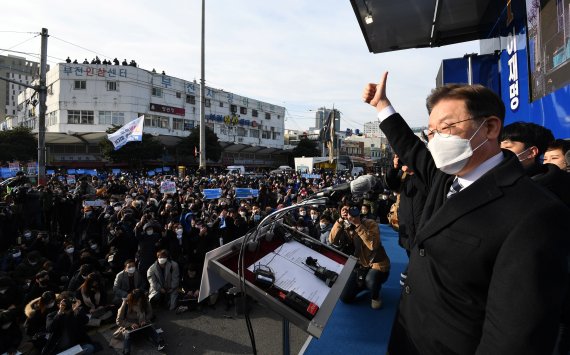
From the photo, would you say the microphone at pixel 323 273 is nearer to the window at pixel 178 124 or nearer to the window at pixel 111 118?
the window at pixel 111 118

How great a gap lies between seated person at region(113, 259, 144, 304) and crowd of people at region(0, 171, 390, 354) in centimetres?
2

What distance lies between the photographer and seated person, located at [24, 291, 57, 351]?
5.13m

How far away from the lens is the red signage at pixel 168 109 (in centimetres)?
4403

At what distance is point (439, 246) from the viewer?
4.05 feet

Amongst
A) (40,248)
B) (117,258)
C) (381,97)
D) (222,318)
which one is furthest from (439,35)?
(40,248)

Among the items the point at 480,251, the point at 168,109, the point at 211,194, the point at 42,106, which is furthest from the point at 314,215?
the point at 168,109

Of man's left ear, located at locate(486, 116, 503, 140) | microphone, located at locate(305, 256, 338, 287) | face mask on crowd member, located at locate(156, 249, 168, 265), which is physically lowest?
face mask on crowd member, located at locate(156, 249, 168, 265)

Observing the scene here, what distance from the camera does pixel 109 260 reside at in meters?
7.51

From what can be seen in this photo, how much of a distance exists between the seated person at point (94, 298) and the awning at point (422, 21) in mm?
6739

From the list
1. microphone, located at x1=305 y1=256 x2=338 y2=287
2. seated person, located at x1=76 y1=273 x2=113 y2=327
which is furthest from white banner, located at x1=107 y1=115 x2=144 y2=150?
microphone, located at x1=305 y1=256 x2=338 y2=287

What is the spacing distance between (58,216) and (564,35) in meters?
12.8

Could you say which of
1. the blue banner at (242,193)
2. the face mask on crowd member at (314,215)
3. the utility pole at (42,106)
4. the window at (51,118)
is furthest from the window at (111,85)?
the face mask on crowd member at (314,215)

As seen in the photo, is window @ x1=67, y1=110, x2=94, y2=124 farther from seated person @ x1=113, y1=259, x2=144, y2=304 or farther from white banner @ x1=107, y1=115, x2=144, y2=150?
seated person @ x1=113, y1=259, x2=144, y2=304

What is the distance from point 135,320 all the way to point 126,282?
4.37 ft
